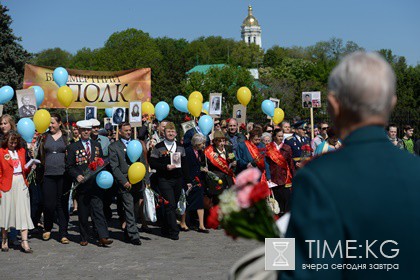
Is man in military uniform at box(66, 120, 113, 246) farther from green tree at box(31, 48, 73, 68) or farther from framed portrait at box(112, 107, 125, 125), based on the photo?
green tree at box(31, 48, 73, 68)

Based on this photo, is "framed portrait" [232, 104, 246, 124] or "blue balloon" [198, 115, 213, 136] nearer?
"blue balloon" [198, 115, 213, 136]

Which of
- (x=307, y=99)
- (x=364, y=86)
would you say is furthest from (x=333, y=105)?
(x=307, y=99)

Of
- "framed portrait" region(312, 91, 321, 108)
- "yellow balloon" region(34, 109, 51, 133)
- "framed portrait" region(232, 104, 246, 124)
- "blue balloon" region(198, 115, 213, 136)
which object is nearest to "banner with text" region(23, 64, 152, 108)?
"framed portrait" region(232, 104, 246, 124)

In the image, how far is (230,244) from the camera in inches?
437

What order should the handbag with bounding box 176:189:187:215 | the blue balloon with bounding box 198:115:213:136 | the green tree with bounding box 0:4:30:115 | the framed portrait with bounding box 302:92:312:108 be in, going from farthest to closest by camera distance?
the green tree with bounding box 0:4:30:115, the framed portrait with bounding box 302:92:312:108, the blue balloon with bounding box 198:115:213:136, the handbag with bounding box 176:189:187:215

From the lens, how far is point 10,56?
37.2 m

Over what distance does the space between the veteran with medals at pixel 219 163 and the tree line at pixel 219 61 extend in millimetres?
12608

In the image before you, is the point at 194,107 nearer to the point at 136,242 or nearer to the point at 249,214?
the point at 136,242

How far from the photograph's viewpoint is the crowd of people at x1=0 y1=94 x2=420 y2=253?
1050 centimetres

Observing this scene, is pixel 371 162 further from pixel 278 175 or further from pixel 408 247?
pixel 278 175

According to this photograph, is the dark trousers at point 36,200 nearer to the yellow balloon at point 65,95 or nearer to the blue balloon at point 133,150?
the blue balloon at point 133,150

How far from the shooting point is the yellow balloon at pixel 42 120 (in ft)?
38.1

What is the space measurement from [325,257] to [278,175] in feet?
35.1

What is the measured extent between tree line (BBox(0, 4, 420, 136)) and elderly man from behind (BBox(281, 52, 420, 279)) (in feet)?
75.7
